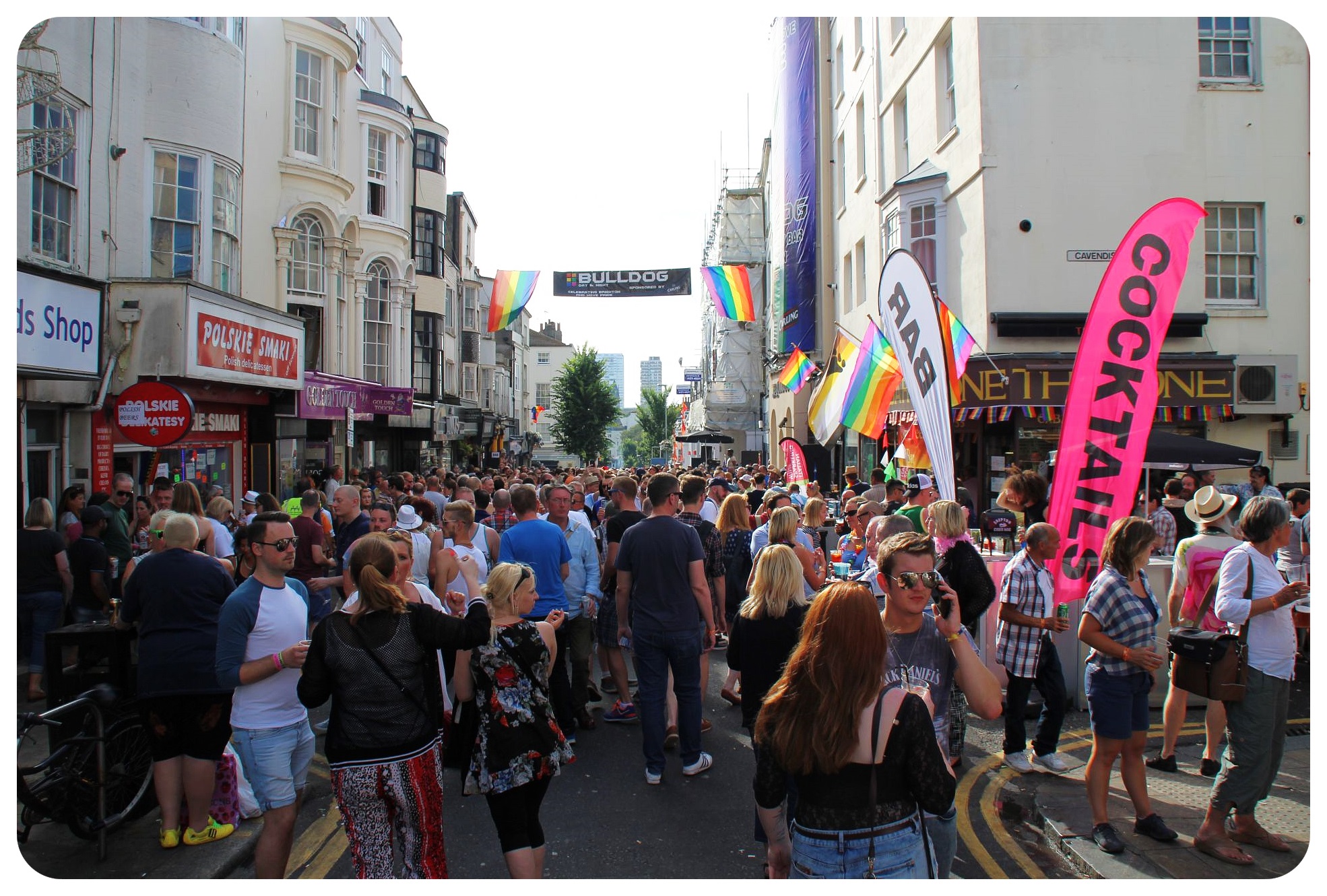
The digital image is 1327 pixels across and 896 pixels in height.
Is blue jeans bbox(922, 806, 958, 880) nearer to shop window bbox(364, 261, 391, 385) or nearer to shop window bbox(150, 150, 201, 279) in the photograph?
shop window bbox(150, 150, 201, 279)

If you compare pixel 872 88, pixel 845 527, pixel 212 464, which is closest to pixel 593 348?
pixel 872 88

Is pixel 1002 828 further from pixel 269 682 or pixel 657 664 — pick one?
pixel 269 682

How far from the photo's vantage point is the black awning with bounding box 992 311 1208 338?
1455 centimetres

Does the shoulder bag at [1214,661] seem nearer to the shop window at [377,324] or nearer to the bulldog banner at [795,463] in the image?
the bulldog banner at [795,463]

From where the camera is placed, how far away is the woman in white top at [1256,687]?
433 cm

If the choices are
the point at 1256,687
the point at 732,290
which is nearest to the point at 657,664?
the point at 1256,687

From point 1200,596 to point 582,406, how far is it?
51.0 m

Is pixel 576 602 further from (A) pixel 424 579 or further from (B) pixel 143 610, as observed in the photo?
(B) pixel 143 610

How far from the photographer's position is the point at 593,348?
186 ft

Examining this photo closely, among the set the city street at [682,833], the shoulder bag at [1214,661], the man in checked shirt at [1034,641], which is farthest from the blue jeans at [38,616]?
the shoulder bag at [1214,661]

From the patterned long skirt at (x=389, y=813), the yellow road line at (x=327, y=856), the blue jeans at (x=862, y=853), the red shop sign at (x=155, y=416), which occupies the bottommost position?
the yellow road line at (x=327, y=856)

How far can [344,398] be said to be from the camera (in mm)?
18172

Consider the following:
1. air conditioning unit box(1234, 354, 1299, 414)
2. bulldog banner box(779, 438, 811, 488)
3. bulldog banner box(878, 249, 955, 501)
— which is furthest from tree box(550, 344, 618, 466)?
bulldog banner box(878, 249, 955, 501)

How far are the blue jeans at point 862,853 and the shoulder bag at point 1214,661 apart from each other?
262cm
